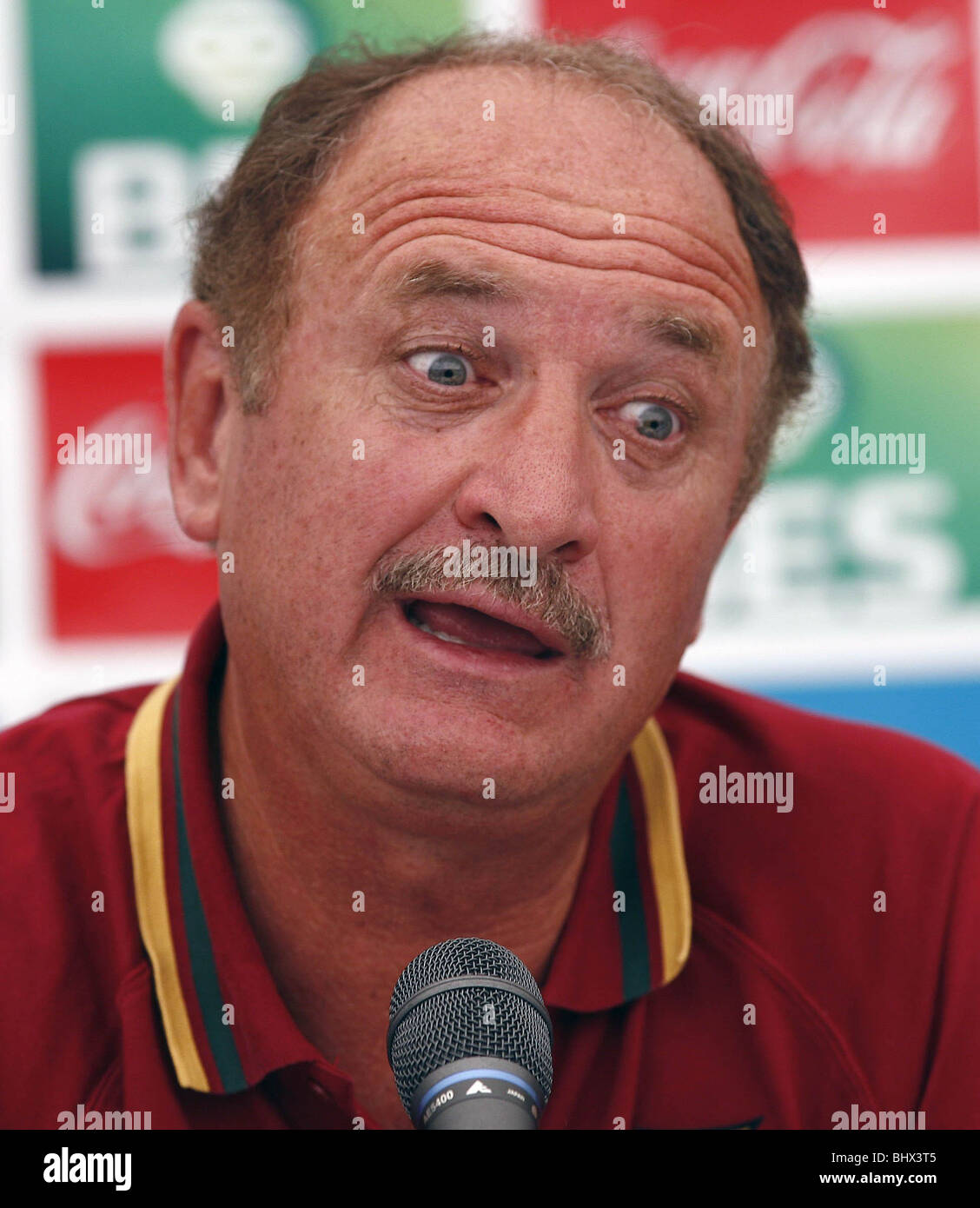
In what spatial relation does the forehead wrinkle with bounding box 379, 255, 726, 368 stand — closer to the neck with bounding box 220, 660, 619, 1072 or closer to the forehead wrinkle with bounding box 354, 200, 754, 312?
the forehead wrinkle with bounding box 354, 200, 754, 312

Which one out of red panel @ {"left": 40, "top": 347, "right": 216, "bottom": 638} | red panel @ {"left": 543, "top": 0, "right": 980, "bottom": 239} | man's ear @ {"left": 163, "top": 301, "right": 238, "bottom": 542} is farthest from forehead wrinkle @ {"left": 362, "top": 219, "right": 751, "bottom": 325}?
red panel @ {"left": 543, "top": 0, "right": 980, "bottom": 239}

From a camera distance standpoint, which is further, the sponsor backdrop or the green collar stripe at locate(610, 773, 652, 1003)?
the sponsor backdrop

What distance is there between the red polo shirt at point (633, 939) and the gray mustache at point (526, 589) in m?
0.41

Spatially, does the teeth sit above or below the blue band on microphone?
above

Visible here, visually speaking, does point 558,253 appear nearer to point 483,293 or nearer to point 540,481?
point 483,293

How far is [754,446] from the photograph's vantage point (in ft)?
5.53

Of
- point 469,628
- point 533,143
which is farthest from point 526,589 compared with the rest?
point 533,143

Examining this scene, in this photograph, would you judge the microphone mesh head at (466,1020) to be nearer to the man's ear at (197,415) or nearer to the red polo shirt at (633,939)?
the red polo shirt at (633,939)

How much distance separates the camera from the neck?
148 cm

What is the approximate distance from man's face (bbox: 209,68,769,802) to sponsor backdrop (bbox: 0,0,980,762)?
1231 mm

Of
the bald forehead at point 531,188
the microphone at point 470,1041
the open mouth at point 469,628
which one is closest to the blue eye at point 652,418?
the bald forehead at point 531,188

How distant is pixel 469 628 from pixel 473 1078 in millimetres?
578

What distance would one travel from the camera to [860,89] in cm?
286
